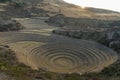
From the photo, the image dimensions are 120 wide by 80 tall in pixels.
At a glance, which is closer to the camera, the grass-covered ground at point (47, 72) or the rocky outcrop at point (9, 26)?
the grass-covered ground at point (47, 72)

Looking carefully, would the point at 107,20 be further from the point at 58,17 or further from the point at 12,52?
the point at 12,52

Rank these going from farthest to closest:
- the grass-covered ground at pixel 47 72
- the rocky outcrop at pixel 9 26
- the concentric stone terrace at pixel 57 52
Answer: the rocky outcrop at pixel 9 26, the concentric stone terrace at pixel 57 52, the grass-covered ground at pixel 47 72

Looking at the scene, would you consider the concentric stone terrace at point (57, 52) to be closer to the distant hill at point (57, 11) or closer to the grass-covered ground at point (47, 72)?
the grass-covered ground at point (47, 72)

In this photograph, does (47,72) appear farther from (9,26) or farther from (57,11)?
(57,11)

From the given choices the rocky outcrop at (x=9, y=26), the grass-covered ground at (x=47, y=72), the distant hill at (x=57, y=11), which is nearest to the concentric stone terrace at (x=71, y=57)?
the grass-covered ground at (x=47, y=72)

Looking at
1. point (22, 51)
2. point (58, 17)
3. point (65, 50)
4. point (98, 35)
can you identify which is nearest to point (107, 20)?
point (58, 17)

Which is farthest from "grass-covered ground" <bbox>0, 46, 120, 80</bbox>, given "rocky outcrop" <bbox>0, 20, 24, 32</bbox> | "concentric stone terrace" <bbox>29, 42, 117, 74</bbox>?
"rocky outcrop" <bbox>0, 20, 24, 32</bbox>

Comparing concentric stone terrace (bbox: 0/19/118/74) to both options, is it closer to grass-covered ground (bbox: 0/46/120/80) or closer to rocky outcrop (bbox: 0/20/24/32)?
grass-covered ground (bbox: 0/46/120/80)

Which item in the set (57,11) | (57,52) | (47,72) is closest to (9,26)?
(57,52)

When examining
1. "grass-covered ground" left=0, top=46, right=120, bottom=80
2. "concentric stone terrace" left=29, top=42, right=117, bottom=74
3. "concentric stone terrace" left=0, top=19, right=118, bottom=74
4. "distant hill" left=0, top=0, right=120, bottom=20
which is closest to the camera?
"grass-covered ground" left=0, top=46, right=120, bottom=80
